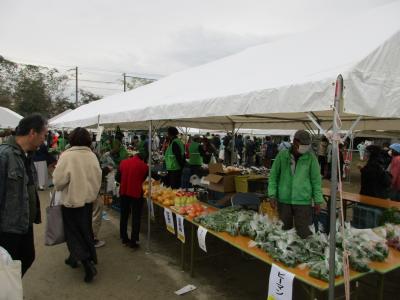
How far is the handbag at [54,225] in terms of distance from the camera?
3873mm

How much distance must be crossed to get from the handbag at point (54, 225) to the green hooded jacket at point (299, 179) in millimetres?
2680

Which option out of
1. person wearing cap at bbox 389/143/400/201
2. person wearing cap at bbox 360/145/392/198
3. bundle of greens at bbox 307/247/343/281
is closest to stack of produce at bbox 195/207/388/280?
bundle of greens at bbox 307/247/343/281

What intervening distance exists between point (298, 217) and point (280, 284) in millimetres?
1260

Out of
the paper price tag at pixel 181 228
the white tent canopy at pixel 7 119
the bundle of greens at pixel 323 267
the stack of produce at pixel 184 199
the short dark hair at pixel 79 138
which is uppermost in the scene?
the white tent canopy at pixel 7 119

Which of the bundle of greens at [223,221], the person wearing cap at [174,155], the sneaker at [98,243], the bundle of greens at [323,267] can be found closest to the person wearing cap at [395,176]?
the bundle of greens at [223,221]

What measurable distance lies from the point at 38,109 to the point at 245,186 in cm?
3656

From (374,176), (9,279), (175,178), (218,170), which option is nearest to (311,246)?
(9,279)

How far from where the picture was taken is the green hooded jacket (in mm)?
3558

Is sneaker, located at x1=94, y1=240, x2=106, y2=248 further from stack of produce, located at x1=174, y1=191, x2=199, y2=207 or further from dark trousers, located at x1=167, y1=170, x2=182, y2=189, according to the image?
dark trousers, located at x1=167, y1=170, x2=182, y2=189

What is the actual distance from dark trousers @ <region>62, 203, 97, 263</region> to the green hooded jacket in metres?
2.41

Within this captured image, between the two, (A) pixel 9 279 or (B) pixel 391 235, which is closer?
(A) pixel 9 279

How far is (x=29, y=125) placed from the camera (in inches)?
103

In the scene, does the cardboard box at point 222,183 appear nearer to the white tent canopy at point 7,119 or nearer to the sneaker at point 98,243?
the sneaker at point 98,243

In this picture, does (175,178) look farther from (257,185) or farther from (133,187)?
(133,187)
